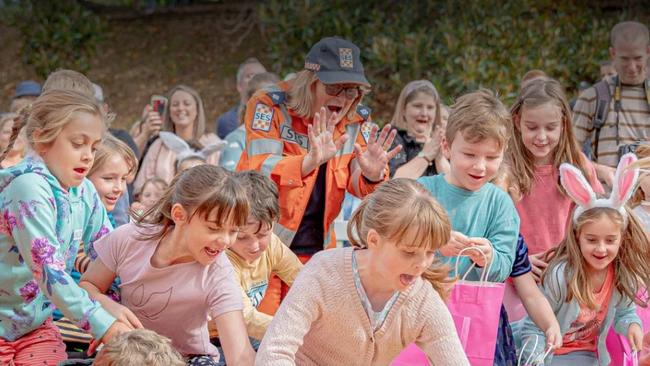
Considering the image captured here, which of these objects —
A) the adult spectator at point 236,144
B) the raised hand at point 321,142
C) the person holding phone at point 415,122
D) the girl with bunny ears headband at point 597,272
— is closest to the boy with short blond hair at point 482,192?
the girl with bunny ears headband at point 597,272

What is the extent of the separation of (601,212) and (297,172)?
156 centimetres

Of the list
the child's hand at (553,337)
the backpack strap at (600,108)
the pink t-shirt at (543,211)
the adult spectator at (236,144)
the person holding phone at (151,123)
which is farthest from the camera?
the person holding phone at (151,123)

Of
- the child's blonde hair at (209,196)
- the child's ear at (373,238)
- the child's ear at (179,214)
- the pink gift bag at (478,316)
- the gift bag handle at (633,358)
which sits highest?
the child's blonde hair at (209,196)

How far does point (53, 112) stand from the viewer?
4262 millimetres

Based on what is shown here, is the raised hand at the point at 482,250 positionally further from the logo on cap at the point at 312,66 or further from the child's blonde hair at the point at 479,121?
the logo on cap at the point at 312,66

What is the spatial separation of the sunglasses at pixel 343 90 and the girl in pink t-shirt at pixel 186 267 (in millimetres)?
1535

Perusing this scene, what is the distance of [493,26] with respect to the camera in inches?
525

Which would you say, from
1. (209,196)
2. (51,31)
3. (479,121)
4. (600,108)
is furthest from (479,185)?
(51,31)

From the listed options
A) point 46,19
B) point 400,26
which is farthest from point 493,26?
point 46,19

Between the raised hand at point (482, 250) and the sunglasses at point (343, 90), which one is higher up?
the sunglasses at point (343, 90)

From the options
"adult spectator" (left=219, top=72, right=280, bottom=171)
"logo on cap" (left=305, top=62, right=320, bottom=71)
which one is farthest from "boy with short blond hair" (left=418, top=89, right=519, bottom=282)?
"adult spectator" (left=219, top=72, right=280, bottom=171)

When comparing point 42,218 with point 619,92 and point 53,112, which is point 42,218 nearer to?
point 53,112

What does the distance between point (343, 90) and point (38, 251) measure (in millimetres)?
2142

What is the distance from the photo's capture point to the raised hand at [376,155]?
5.37 m
